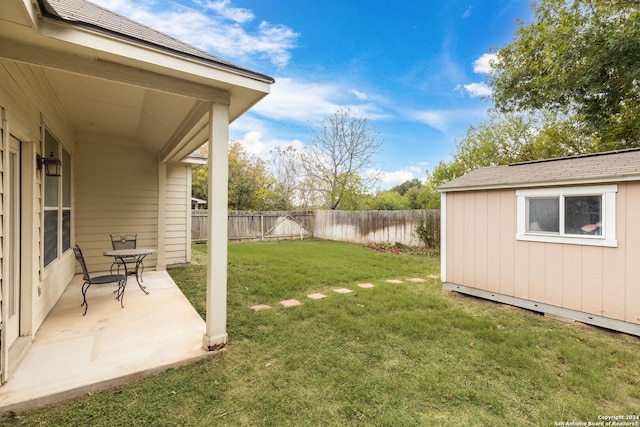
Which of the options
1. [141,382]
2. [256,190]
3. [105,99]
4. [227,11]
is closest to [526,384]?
[141,382]

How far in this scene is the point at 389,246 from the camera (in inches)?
417

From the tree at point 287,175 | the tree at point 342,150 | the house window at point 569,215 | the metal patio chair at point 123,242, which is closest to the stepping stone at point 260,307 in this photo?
the metal patio chair at point 123,242

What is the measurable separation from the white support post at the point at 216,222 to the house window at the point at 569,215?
14.1 feet

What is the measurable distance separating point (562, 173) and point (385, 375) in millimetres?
3822

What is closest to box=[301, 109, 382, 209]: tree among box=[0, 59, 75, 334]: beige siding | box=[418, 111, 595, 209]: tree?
box=[418, 111, 595, 209]: tree

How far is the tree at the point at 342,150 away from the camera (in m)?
16.2

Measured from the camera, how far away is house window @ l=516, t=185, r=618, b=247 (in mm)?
3605

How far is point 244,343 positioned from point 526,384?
2.60m

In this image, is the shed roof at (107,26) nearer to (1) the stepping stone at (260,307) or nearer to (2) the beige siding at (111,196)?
(1) the stepping stone at (260,307)

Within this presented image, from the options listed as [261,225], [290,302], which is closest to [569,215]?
[290,302]

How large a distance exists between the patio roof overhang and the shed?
4021 mm

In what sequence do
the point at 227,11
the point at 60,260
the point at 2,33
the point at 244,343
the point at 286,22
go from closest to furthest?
the point at 2,33, the point at 244,343, the point at 60,260, the point at 227,11, the point at 286,22

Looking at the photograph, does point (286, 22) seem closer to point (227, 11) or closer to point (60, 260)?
point (227, 11)

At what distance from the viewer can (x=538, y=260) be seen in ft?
13.8
